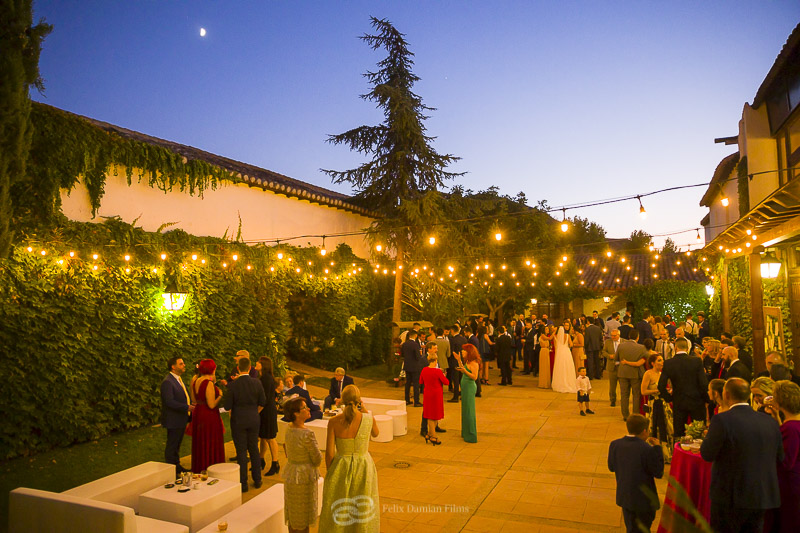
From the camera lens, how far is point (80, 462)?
7918 mm

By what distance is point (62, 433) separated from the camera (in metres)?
8.59

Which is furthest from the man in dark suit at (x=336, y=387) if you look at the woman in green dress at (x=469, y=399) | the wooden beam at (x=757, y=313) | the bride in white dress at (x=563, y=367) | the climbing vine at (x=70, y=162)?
the wooden beam at (x=757, y=313)

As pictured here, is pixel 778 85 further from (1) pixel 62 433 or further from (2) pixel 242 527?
(1) pixel 62 433

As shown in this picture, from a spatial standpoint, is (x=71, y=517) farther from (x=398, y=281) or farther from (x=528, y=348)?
(x=528, y=348)

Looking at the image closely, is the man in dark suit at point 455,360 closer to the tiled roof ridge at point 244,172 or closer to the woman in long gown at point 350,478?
the tiled roof ridge at point 244,172

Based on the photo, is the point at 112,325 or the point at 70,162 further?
the point at 112,325

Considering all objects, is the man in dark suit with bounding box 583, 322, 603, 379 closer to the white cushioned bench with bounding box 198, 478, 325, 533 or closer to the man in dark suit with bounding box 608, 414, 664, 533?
the man in dark suit with bounding box 608, 414, 664, 533

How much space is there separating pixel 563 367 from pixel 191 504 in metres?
10.3

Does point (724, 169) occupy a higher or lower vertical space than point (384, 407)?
higher

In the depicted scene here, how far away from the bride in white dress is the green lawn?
810 cm

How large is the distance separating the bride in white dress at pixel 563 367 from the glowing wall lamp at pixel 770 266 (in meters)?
4.60

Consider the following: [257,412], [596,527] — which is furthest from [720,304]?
[257,412]

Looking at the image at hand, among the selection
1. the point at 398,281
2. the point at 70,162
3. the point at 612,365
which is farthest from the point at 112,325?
the point at 612,365

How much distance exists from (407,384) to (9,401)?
7396 mm
